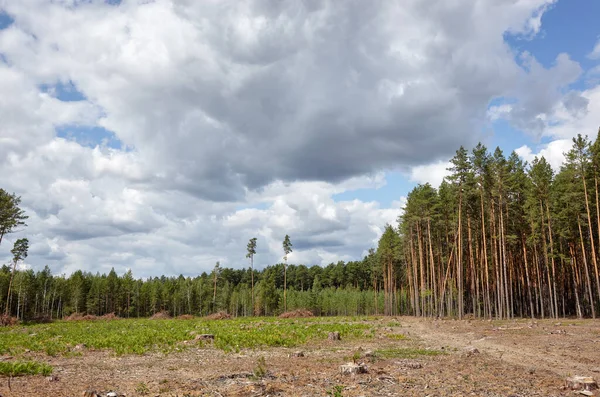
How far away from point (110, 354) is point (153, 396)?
32.4 ft

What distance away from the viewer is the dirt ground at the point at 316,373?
9906mm

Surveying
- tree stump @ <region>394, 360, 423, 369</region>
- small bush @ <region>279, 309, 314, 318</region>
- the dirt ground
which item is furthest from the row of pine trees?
tree stump @ <region>394, 360, 423, 369</region>

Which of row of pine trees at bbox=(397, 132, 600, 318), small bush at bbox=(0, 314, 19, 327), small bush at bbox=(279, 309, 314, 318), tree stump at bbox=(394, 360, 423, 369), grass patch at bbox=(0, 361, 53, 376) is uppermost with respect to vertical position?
row of pine trees at bbox=(397, 132, 600, 318)

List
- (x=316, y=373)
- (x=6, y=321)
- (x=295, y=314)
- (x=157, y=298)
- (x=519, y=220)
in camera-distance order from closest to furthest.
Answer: (x=316, y=373) < (x=6, y=321) < (x=519, y=220) < (x=295, y=314) < (x=157, y=298)

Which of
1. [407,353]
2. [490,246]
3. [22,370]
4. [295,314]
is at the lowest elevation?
[295,314]

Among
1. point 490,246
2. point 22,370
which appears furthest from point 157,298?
point 22,370

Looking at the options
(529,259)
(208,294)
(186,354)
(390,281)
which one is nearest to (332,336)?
(186,354)

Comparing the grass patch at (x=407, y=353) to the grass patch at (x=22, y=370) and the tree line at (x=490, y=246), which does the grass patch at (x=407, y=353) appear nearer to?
the grass patch at (x=22, y=370)

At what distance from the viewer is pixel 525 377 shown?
38.0ft

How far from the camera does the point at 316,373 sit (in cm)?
1216

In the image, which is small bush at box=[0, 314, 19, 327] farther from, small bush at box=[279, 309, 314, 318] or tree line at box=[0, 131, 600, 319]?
small bush at box=[279, 309, 314, 318]

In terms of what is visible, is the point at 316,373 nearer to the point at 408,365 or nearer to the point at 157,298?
the point at 408,365

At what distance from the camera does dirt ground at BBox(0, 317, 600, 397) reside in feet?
32.5

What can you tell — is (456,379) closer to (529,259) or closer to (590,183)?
(590,183)
